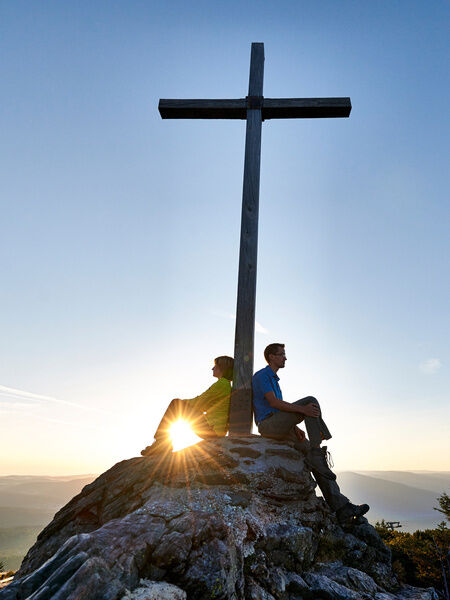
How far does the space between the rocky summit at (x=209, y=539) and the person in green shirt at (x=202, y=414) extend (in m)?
0.28

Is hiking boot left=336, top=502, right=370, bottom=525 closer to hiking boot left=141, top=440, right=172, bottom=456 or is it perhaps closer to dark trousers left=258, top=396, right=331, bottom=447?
dark trousers left=258, top=396, right=331, bottom=447

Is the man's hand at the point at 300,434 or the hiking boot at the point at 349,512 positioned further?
the man's hand at the point at 300,434

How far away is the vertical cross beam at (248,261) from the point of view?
6.39 meters

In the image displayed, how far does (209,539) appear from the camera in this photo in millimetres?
3580

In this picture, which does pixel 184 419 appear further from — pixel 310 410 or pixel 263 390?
pixel 310 410

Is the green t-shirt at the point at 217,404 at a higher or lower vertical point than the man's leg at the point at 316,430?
higher

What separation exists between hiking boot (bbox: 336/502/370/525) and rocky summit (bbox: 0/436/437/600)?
0.38ft

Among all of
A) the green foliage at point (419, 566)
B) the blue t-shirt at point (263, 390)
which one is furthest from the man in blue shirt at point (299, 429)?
the green foliage at point (419, 566)

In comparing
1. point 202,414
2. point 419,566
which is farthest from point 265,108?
point 419,566

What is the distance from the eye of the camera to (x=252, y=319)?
6.68m

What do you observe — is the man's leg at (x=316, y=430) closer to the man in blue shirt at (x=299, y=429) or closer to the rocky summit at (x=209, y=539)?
the man in blue shirt at (x=299, y=429)

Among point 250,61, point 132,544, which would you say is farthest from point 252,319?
point 250,61

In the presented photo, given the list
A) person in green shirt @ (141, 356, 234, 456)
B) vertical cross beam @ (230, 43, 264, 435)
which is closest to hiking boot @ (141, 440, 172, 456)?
person in green shirt @ (141, 356, 234, 456)

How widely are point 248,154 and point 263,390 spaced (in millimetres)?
4489
